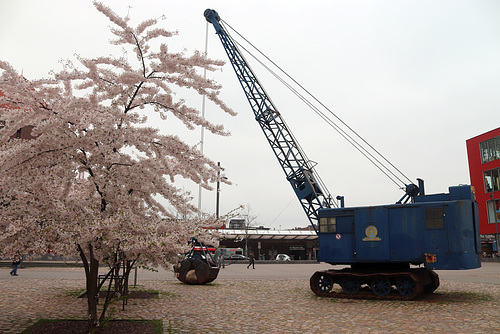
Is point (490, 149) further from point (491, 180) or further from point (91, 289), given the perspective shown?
point (91, 289)

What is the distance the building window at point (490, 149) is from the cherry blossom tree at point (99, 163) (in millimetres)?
52776

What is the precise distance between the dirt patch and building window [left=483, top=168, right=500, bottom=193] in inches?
2120

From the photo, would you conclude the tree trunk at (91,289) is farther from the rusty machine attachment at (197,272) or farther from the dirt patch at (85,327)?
the rusty machine attachment at (197,272)

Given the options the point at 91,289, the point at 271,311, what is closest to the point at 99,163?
the point at 91,289

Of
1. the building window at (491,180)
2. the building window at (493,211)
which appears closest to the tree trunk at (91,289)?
the building window at (493,211)

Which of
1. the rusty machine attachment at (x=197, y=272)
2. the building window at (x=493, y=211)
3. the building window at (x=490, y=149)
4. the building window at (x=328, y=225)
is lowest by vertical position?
the rusty machine attachment at (x=197, y=272)

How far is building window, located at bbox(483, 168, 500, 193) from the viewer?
165ft

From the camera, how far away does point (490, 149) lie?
169ft

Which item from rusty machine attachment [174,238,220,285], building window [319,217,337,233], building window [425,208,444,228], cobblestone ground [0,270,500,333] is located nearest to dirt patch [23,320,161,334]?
cobblestone ground [0,270,500,333]

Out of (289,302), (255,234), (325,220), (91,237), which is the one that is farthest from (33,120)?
(255,234)

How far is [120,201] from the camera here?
7391mm

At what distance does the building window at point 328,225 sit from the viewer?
51.2 ft

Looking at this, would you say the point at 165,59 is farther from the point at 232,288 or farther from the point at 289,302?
the point at 232,288

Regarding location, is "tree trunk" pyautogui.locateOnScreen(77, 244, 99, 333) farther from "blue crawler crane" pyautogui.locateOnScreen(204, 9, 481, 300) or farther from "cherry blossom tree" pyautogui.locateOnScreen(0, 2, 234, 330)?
"blue crawler crane" pyautogui.locateOnScreen(204, 9, 481, 300)
